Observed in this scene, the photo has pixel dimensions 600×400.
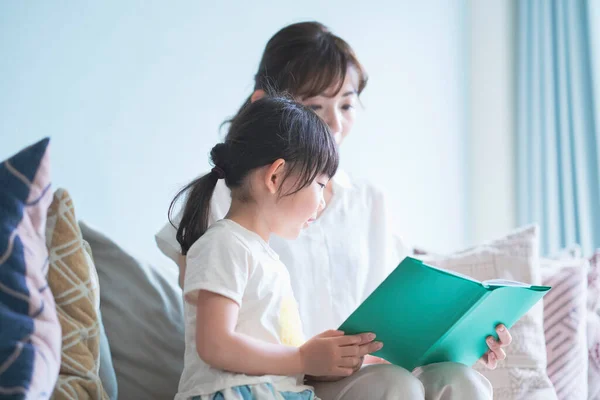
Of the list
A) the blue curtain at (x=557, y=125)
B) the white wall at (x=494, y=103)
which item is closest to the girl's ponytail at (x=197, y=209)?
the blue curtain at (x=557, y=125)

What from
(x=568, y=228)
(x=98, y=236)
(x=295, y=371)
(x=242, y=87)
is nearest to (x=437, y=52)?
(x=568, y=228)

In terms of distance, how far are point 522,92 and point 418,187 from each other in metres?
0.59

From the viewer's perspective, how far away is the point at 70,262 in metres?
1.11

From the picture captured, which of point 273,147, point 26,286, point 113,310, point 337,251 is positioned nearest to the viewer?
point 26,286

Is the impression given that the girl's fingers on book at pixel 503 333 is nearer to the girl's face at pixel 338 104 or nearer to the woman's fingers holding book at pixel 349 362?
the woman's fingers holding book at pixel 349 362

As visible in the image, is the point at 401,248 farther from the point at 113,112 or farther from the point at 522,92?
the point at 522,92

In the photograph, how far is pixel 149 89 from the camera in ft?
5.84

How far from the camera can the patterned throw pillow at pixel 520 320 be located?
1540 millimetres

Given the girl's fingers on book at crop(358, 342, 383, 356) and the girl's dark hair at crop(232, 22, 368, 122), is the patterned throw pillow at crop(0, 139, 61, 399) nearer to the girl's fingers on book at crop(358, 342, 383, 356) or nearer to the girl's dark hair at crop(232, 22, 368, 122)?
the girl's fingers on book at crop(358, 342, 383, 356)

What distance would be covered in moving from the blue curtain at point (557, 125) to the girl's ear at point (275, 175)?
5.58 ft

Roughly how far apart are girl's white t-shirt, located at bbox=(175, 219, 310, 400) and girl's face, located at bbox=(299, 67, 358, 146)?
1.59 feet

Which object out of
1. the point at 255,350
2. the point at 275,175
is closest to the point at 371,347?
the point at 255,350

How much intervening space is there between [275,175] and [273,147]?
0.16ft

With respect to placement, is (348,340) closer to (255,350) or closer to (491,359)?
(255,350)
